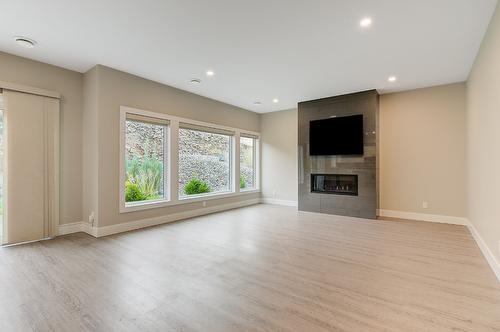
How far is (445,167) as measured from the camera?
193 inches

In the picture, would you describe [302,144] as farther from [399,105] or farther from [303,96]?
[399,105]

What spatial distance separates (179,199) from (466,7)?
520cm

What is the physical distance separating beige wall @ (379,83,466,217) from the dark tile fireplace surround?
47 cm

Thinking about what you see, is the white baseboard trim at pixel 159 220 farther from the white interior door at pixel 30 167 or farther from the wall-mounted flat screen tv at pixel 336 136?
the wall-mounted flat screen tv at pixel 336 136

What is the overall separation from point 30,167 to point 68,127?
856mm

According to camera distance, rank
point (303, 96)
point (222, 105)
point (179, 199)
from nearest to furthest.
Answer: point (179, 199) < point (303, 96) < point (222, 105)

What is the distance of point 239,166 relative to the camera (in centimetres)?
681

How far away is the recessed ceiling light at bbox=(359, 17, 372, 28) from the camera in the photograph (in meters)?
2.73

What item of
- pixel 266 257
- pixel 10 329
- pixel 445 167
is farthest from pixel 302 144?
pixel 10 329

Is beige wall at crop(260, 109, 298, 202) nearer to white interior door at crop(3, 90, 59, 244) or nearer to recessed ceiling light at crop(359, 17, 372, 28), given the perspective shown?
recessed ceiling light at crop(359, 17, 372, 28)

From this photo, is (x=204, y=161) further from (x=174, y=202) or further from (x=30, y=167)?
(x=30, y=167)

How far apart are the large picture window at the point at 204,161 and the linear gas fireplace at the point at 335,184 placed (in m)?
2.30

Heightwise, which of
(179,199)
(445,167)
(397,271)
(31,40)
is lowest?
(397,271)

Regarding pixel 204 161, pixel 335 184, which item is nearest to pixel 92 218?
pixel 204 161
